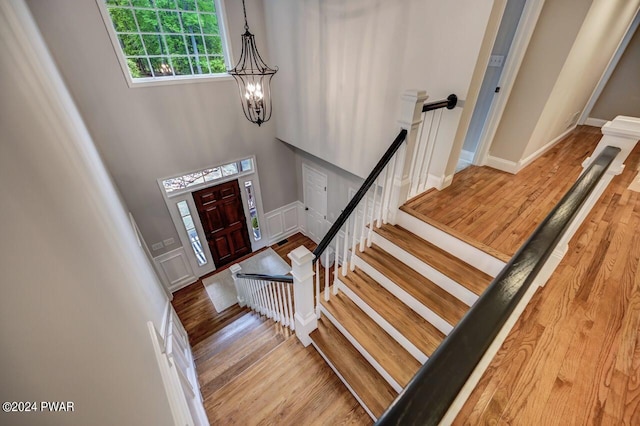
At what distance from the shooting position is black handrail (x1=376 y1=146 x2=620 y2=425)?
1.34 ft

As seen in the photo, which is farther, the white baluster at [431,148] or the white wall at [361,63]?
the white baluster at [431,148]

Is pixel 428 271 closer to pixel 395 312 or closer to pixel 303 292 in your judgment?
pixel 395 312

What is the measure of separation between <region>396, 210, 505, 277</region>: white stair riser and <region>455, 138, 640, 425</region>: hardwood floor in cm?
33

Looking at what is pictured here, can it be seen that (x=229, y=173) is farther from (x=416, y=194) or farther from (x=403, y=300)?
(x=403, y=300)

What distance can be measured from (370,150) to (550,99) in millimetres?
2000

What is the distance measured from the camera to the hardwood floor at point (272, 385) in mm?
1854

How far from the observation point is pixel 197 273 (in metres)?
5.00

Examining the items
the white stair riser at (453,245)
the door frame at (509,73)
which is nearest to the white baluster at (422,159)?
the white stair riser at (453,245)

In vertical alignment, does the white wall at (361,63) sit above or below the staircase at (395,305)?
above

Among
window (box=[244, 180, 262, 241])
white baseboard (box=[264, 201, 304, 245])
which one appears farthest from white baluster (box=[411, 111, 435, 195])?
white baseboard (box=[264, 201, 304, 245])

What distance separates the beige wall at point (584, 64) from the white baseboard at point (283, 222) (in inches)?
178

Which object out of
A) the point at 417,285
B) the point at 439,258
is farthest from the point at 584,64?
the point at 417,285

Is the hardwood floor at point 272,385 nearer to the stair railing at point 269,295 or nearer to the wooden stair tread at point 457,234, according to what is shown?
the stair railing at point 269,295

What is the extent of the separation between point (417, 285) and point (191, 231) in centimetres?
425
